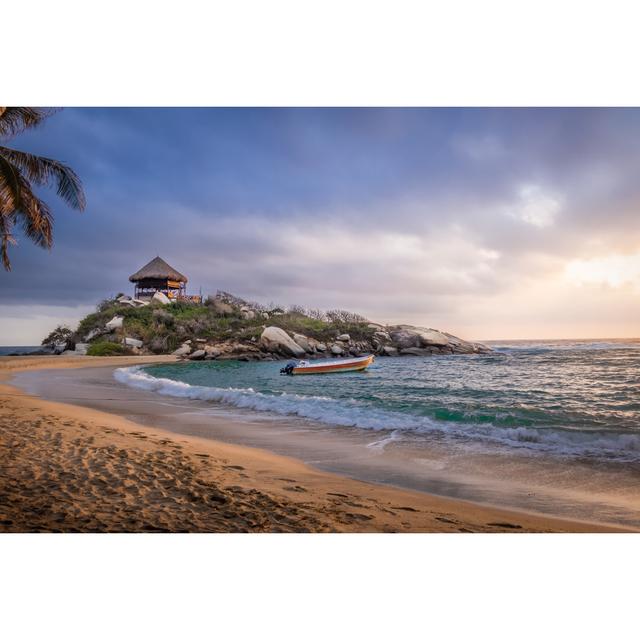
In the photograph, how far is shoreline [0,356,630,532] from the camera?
2.53 m

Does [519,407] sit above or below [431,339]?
below

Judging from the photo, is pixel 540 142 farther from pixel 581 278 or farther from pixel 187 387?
pixel 187 387

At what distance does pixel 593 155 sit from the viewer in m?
4.11

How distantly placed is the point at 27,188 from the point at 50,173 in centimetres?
48

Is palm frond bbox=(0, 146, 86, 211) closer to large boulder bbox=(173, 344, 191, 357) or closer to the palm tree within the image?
the palm tree

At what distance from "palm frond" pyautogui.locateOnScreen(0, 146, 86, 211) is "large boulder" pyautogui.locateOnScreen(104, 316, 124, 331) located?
24.1 meters

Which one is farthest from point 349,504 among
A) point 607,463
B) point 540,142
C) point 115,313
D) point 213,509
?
point 115,313

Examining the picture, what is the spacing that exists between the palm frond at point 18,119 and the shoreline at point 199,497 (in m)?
3.59

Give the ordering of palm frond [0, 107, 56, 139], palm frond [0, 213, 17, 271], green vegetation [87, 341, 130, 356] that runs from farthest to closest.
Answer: green vegetation [87, 341, 130, 356] < palm frond [0, 213, 17, 271] < palm frond [0, 107, 56, 139]

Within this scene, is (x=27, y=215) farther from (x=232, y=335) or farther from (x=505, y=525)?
(x=232, y=335)

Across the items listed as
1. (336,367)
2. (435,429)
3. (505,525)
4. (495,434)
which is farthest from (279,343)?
(505,525)

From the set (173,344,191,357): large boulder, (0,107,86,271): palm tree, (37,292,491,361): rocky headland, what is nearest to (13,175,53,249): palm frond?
(0,107,86,271): palm tree

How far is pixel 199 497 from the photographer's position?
290 centimetres
